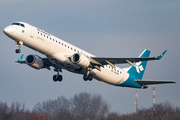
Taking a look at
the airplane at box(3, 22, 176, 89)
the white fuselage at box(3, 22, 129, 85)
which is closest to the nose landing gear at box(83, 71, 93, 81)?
the airplane at box(3, 22, 176, 89)

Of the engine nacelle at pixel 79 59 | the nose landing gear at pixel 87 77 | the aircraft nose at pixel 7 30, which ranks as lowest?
the nose landing gear at pixel 87 77

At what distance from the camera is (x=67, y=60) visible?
4166 centimetres

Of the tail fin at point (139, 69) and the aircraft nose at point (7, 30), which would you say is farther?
the tail fin at point (139, 69)

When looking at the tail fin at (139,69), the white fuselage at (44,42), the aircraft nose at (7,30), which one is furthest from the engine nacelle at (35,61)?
the tail fin at (139,69)

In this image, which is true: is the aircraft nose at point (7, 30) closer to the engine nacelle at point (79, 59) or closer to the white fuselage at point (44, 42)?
the white fuselage at point (44, 42)

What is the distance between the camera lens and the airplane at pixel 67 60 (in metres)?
39.7

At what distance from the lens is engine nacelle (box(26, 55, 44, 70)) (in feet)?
147

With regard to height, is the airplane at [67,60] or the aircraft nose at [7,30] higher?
the aircraft nose at [7,30]

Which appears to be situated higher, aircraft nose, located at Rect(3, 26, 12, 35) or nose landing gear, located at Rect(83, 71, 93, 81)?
aircraft nose, located at Rect(3, 26, 12, 35)

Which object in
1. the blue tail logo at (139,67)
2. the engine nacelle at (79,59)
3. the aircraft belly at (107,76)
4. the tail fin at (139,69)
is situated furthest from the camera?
the blue tail logo at (139,67)

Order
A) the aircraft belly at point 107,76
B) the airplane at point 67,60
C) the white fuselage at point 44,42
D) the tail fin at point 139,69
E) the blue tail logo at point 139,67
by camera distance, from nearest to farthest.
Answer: the white fuselage at point 44,42 → the airplane at point 67,60 → the aircraft belly at point 107,76 → the tail fin at point 139,69 → the blue tail logo at point 139,67

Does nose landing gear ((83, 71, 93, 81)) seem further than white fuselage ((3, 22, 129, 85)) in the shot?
Yes

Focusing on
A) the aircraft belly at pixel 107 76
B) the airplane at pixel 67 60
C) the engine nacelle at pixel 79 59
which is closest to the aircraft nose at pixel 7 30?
the airplane at pixel 67 60

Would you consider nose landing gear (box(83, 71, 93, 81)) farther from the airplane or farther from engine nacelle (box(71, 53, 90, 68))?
engine nacelle (box(71, 53, 90, 68))
